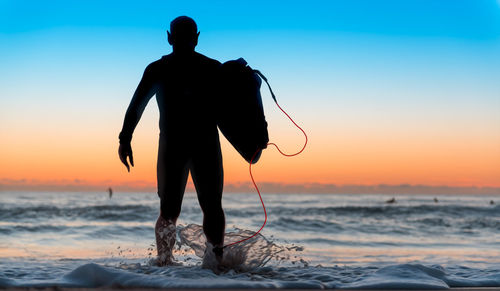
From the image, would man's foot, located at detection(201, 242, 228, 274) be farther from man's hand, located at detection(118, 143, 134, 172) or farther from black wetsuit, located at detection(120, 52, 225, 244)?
man's hand, located at detection(118, 143, 134, 172)

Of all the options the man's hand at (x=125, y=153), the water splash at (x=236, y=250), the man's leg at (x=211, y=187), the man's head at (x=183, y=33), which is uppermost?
the man's head at (x=183, y=33)

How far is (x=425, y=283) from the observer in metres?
2.67

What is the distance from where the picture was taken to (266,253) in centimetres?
351

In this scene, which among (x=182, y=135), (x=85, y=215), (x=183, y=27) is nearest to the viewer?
(x=182, y=135)

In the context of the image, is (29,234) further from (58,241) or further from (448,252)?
(448,252)

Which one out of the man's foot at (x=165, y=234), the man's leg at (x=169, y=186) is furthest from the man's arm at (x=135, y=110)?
the man's foot at (x=165, y=234)

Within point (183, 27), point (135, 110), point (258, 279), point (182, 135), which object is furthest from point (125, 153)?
point (258, 279)

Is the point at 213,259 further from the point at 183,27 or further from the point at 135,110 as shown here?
the point at 183,27

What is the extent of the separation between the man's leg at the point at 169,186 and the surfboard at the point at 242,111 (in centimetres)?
42

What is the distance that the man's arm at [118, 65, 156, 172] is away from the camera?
327 cm

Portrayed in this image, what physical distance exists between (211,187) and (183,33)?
3.84ft

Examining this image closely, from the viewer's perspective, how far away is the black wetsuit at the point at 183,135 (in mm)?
3270

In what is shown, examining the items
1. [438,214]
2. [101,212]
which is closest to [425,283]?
[101,212]

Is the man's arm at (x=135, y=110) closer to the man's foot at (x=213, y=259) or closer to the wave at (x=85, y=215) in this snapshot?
the man's foot at (x=213, y=259)
